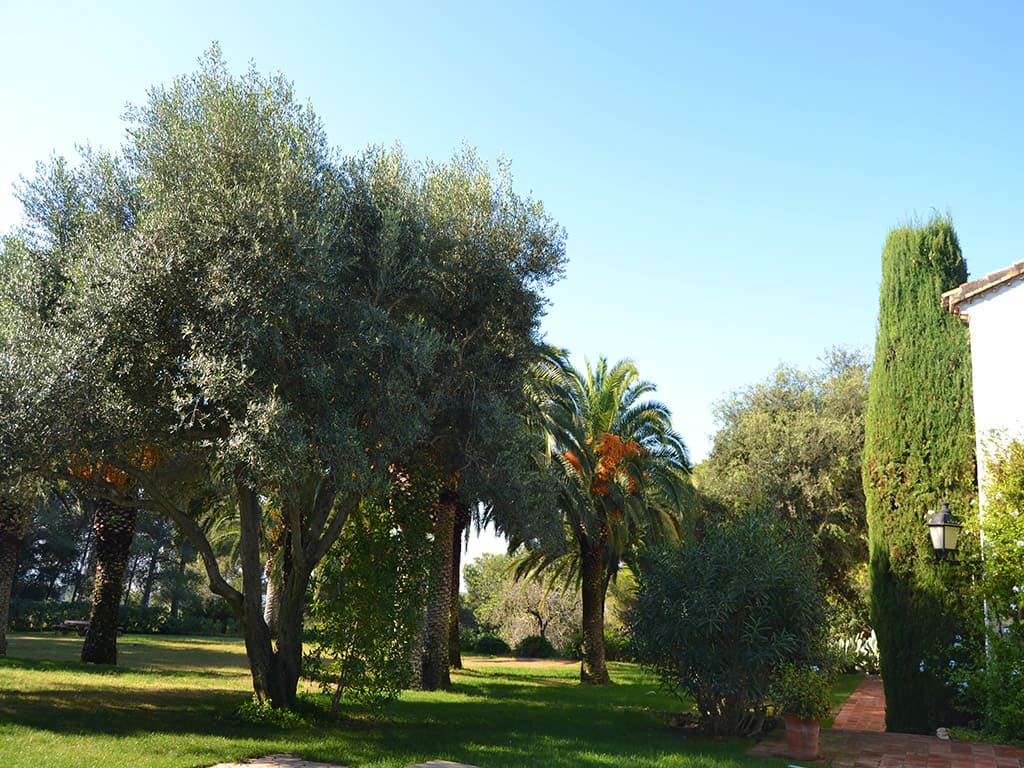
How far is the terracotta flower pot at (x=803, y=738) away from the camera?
10.7m

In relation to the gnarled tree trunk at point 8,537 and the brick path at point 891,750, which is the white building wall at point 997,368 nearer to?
the brick path at point 891,750

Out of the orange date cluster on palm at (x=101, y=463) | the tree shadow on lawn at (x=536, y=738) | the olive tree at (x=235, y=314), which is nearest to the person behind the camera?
the olive tree at (x=235, y=314)

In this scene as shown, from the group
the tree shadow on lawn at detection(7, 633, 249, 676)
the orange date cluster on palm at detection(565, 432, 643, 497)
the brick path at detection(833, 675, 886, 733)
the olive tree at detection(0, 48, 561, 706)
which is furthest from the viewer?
the orange date cluster on palm at detection(565, 432, 643, 497)

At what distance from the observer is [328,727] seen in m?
12.0

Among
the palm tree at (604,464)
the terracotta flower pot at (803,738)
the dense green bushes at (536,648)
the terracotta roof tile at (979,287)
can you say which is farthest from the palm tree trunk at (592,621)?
the dense green bushes at (536,648)

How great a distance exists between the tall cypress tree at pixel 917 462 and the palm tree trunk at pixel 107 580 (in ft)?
53.1

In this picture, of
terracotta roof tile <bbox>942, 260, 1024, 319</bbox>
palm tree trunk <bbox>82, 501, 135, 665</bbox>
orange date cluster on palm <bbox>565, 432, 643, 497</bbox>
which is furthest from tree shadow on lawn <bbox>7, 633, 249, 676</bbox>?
terracotta roof tile <bbox>942, 260, 1024, 319</bbox>

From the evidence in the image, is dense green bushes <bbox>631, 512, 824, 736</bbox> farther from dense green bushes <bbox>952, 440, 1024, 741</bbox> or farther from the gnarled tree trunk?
the gnarled tree trunk

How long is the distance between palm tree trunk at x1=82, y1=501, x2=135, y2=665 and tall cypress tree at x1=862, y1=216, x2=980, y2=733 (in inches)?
637

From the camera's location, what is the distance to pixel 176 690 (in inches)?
620

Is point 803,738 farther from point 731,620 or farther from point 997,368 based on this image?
point 997,368

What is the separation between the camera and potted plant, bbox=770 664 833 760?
10.7 metres

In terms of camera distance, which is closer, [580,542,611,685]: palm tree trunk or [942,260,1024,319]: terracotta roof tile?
[942,260,1024,319]: terracotta roof tile

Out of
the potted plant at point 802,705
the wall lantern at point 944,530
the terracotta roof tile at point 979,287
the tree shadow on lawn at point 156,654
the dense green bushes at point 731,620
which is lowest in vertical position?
the tree shadow on lawn at point 156,654
